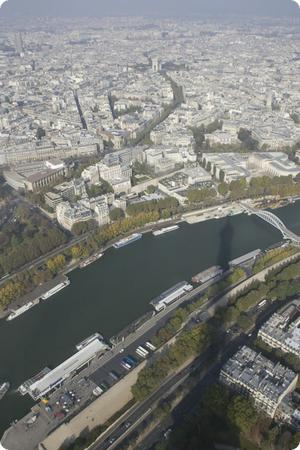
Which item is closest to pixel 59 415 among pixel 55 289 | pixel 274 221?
pixel 55 289

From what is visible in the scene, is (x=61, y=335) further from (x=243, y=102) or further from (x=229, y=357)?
(x=243, y=102)

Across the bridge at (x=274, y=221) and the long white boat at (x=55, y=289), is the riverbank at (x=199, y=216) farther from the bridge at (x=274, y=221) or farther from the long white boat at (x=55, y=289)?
the long white boat at (x=55, y=289)

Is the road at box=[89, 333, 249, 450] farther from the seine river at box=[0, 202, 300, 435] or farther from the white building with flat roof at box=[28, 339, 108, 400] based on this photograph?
the seine river at box=[0, 202, 300, 435]

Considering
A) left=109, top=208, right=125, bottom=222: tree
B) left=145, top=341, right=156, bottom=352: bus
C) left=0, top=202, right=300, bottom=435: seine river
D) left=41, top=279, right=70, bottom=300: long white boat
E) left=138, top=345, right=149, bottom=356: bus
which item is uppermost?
left=109, top=208, right=125, bottom=222: tree

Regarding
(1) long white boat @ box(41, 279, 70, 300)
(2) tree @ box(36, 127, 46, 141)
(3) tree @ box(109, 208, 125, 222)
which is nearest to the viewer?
(1) long white boat @ box(41, 279, 70, 300)

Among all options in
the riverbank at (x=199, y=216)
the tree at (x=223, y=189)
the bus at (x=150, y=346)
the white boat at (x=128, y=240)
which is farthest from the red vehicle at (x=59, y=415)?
the tree at (x=223, y=189)

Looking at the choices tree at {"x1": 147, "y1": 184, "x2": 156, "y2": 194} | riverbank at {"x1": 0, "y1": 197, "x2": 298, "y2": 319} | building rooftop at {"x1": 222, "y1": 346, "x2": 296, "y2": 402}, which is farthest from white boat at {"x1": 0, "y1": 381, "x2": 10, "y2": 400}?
tree at {"x1": 147, "y1": 184, "x2": 156, "y2": 194}
